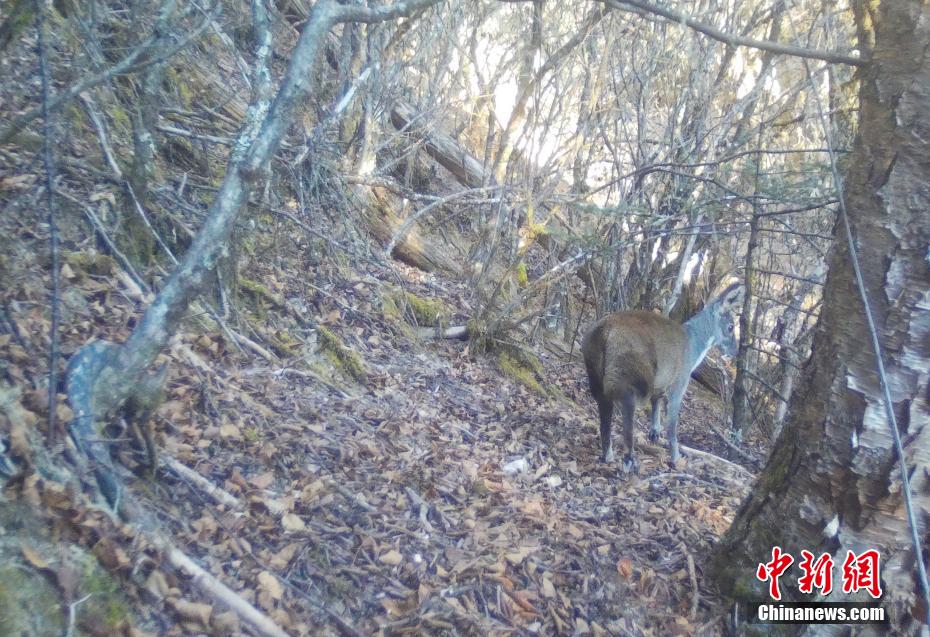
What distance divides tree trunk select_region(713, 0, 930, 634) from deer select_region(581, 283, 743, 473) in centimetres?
232

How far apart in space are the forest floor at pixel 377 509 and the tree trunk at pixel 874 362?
0.96 meters

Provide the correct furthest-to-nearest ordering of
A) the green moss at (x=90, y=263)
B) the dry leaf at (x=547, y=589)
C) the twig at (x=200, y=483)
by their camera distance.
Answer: the green moss at (x=90, y=263)
the dry leaf at (x=547, y=589)
the twig at (x=200, y=483)

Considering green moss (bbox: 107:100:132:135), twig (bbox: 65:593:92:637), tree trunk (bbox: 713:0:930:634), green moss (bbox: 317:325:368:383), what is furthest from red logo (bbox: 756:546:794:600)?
green moss (bbox: 107:100:132:135)

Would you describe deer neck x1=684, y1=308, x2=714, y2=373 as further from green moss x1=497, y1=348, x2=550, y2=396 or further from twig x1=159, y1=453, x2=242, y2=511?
twig x1=159, y1=453, x2=242, y2=511

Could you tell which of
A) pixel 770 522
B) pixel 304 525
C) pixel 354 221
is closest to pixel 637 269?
pixel 354 221

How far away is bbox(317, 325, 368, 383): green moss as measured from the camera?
6.19 m

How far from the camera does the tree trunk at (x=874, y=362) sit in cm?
333

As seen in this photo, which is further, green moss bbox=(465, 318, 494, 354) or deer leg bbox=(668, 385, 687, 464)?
green moss bbox=(465, 318, 494, 354)

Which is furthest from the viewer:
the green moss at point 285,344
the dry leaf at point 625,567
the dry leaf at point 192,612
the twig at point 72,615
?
the green moss at point 285,344

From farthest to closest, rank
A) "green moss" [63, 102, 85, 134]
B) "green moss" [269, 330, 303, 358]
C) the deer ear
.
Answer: the deer ear, "green moss" [269, 330, 303, 358], "green moss" [63, 102, 85, 134]

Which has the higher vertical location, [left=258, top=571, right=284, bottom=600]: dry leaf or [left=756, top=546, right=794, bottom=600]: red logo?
[left=756, top=546, right=794, bottom=600]: red logo

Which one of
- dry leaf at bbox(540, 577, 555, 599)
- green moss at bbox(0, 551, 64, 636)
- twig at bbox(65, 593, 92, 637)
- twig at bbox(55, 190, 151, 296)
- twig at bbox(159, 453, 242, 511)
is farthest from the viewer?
twig at bbox(55, 190, 151, 296)

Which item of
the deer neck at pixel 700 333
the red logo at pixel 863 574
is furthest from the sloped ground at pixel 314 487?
the deer neck at pixel 700 333

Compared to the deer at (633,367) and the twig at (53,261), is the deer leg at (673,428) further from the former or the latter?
the twig at (53,261)
